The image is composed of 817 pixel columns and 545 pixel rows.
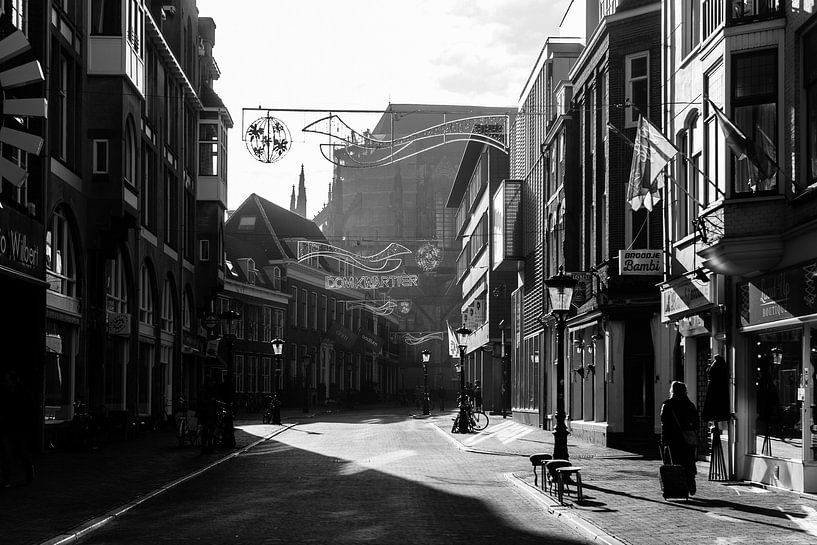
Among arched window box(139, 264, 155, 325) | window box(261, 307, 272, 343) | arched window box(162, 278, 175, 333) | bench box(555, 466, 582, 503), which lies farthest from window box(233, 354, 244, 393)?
bench box(555, 466, 582, 503)

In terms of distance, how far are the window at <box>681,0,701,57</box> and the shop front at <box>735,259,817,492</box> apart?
5.58 meters

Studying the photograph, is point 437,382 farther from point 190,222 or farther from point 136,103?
point 136,103

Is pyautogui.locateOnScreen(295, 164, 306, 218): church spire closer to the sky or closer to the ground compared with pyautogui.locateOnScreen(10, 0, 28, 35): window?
closer to the sky

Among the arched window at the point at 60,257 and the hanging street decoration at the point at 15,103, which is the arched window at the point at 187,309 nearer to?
the arched window at the point at 60,257

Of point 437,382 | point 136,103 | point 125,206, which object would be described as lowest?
point 437,382

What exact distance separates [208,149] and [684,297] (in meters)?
32.3

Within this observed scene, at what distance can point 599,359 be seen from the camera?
34.8m

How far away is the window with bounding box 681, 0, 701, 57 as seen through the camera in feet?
79.0

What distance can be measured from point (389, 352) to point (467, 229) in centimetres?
4130

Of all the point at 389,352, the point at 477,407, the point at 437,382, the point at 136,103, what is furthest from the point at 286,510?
the point at 437,382

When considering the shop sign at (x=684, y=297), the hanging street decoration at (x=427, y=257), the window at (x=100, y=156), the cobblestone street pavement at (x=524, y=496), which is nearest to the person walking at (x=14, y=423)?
the cobblestone street pavement at (x=524, y=496)

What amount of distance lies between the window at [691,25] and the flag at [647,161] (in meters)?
2.85

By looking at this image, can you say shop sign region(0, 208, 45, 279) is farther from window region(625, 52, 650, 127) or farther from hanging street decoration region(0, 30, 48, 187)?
window region(625, 52, 650, 127)

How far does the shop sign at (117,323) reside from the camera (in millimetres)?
34188
